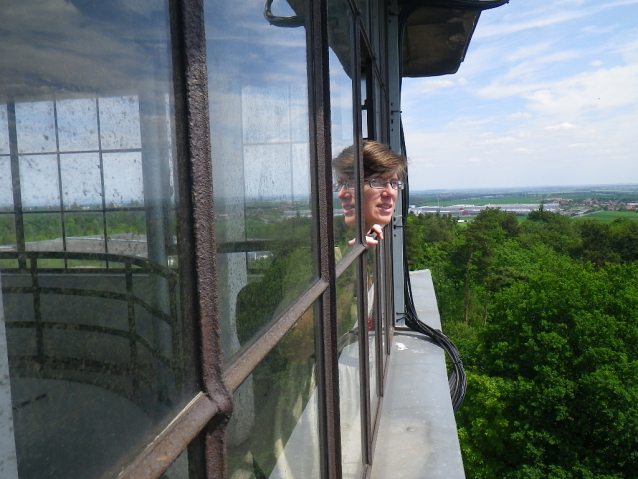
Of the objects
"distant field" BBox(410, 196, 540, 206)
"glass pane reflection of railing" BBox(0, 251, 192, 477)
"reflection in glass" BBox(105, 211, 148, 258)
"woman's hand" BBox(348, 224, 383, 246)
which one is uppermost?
A: "reflection in glass" BBox(105, 211, 148, 258)

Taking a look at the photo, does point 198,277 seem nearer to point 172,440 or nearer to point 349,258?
point 172,440

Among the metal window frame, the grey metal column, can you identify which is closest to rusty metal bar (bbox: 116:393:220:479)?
the metal window frame

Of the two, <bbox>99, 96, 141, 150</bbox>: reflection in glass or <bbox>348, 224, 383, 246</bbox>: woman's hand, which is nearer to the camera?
<bbox>99, 96, 141, 150</bbox>: reflection in glass

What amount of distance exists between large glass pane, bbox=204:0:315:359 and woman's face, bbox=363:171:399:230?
1.11 meters

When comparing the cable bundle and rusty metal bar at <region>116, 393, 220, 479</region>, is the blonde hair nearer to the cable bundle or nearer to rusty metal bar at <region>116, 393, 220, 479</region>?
rusty metal bar at <region>116, 393, 220, 479</region>

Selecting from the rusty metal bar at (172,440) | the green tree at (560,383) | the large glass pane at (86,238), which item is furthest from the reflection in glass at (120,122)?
the green tree at (560,383)

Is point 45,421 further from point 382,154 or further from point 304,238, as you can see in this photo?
point 382,154

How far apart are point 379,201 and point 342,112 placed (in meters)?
0.56

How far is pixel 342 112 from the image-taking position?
1.86 m

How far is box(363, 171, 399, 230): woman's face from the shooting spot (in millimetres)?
2293

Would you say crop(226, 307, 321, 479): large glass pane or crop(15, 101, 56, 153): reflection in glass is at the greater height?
crop(15, 101, 56, 153): reflection in glass

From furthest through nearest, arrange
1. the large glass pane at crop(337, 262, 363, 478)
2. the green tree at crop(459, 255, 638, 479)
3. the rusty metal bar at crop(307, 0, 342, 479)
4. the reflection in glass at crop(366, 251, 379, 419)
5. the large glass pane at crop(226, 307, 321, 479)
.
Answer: the green tree at crop(459, 255, 638, 479) → the reflection in glass at crop(366, 251, 379, 419) → the large glass pane at crop(337, 262, 363, 478) → the rusty metal bar at crop(307, 0, 342, 479) → the large glass pane at crop(226, 307, 321, 479)

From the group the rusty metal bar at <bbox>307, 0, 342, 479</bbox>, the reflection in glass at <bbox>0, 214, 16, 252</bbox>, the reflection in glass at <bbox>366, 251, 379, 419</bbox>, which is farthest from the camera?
the reflection in glass at <bbox>366, 251, 379, 419</bbox>

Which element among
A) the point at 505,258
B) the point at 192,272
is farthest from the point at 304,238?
the point at 505,258
